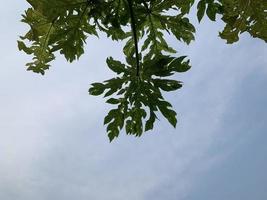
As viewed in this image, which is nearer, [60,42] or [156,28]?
[60,42]

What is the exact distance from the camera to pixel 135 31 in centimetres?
428

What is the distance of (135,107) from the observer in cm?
471

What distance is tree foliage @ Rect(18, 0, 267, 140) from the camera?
13.4ft

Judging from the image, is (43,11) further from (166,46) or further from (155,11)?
(166,46)

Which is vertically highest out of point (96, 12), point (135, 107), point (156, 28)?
point (156, 28)

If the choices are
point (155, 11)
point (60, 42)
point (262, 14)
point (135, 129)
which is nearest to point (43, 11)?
point (60, 42)

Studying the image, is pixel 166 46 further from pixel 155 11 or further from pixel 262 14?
pixel 262 14

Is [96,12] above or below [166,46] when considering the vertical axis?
below

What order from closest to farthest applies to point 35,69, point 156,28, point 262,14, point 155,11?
point 262,14 < point 155,11 < point 156,28 < point 35,69

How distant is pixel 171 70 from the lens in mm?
4355

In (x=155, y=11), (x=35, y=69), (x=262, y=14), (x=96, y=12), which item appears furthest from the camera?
(x=35, y=69)

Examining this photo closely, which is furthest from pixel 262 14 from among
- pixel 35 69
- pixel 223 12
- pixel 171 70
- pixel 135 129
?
pixel 35 69

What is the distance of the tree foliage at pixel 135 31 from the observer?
4094mm

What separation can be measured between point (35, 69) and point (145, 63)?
5.18 feet
